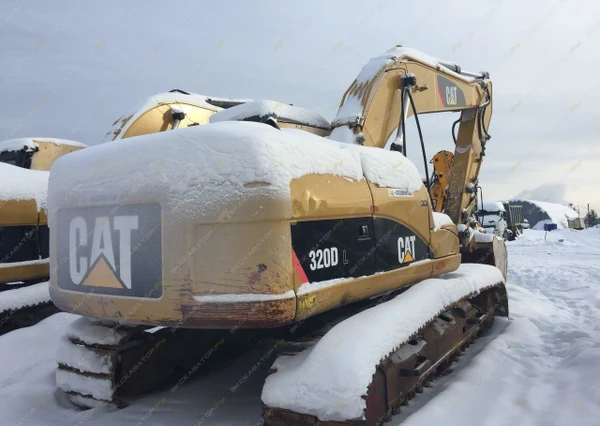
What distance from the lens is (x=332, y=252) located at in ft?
9.10

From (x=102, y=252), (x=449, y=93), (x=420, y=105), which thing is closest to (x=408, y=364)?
(x=102, y=252)

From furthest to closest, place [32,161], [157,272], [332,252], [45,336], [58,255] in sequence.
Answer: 1. [32,161]
2. [45,336]
3. [58,255]
4. [332,252]
5. [157,272]

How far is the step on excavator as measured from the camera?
2.43 meters

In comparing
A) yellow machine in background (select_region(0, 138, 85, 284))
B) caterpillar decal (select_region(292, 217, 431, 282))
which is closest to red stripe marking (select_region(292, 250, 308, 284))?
caterpillar decal (select_region(292, 217, 431, 282))

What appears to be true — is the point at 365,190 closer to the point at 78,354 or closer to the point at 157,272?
the point at 157,272

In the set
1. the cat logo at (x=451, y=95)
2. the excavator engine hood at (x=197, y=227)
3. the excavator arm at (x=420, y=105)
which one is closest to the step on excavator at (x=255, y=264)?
the excavator engine hood at (x=197, y=227)

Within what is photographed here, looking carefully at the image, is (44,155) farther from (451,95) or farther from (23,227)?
(451,95)

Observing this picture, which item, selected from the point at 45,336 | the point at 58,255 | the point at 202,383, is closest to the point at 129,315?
the point at 58,255

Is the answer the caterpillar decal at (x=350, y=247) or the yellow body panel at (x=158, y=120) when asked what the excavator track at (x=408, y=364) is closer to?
the caterpillar decal at (x=350, y=247)

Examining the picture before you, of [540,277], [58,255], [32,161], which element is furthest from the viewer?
[540,277]

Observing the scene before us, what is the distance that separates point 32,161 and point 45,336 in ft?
9.34

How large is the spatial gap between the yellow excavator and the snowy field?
346mm

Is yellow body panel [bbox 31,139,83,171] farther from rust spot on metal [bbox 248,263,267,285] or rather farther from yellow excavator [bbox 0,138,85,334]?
rust spot on metal [bbox 248,263,267,285]

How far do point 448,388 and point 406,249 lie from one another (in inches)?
37.3
